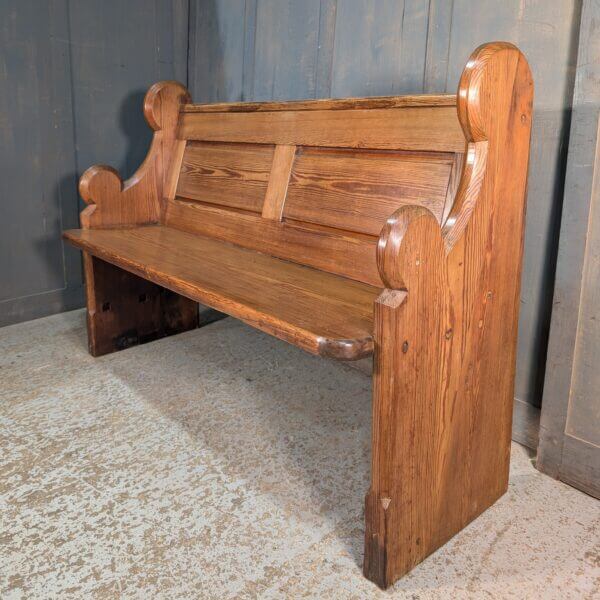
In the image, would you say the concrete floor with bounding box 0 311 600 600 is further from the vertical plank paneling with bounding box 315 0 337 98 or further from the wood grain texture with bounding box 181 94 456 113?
the vertical plank paneling with bounding box 315 0 337 98

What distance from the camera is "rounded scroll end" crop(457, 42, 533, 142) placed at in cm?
125

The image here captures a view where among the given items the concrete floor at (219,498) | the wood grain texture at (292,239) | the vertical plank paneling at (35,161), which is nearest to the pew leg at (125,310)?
the concrete floor at (219,498)

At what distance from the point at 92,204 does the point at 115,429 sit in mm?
949

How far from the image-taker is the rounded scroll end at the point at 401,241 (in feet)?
3.72

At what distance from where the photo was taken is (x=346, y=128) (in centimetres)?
179

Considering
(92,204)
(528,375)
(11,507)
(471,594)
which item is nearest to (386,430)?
(471,594)

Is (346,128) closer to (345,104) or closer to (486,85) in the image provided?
(345,104)

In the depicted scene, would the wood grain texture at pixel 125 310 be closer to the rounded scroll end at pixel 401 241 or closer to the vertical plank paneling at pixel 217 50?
the vertical plank paneling at pixel 217 50

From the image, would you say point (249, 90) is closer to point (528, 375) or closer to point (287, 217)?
point (287, 217)

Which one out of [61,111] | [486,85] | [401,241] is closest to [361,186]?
[486,85]

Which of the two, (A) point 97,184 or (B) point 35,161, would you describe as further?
(B) point 35,161

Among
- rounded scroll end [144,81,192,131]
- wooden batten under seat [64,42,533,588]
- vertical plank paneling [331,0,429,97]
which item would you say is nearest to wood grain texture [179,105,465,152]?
wooden batten under seat [64,42,533,588]

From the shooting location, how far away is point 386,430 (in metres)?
1.26

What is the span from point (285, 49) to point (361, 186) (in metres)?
1.15
